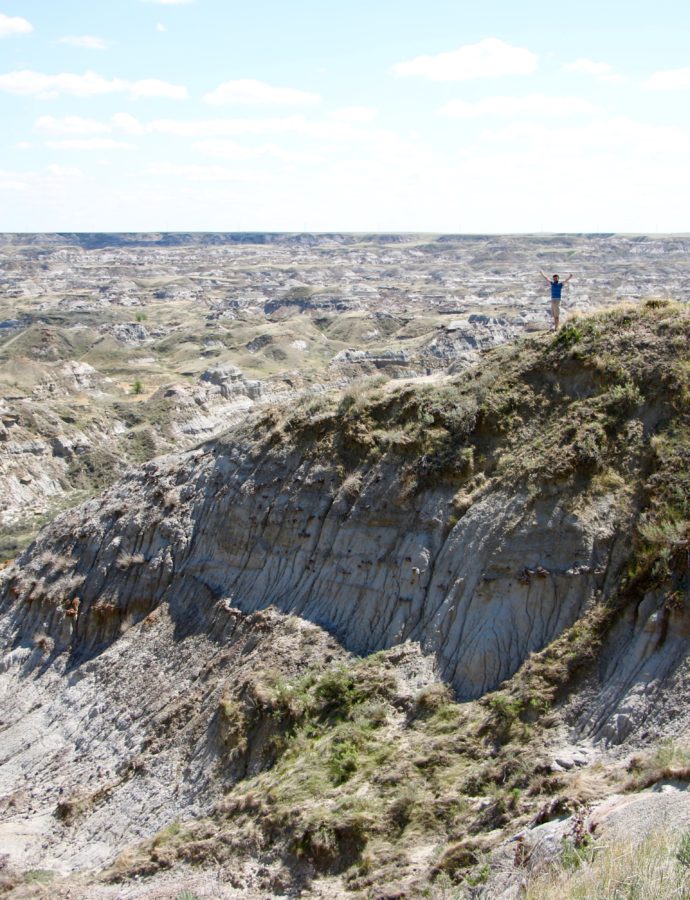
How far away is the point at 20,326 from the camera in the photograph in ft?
453

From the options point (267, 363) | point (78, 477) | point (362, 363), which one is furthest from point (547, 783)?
point (267, 363)

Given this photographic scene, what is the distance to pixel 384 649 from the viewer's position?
56.6ft

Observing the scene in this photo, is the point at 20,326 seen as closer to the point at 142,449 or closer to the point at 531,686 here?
the point at 142,449

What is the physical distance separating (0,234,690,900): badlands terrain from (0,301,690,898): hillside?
57 mm

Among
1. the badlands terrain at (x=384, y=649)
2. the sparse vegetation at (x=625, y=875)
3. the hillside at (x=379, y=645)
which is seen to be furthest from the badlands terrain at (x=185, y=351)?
the sparse vegetation at (x=625, y=875)

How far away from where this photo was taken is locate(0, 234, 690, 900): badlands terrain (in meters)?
12.0

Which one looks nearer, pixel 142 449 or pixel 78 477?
pixel 78 477

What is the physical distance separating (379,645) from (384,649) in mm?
269

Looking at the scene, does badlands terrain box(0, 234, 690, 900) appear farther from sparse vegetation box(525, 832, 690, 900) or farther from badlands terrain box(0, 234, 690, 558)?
badlands terrain box(0, 234, 690, 558)

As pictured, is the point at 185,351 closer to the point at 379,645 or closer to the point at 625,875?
the point at 379,645

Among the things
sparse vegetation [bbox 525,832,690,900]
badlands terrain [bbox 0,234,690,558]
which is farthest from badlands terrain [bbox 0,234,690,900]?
badlands terrain [bbox 0,234,690,558]

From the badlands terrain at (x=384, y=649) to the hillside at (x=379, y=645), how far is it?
57mm

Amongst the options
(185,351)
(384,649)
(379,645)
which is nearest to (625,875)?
(384,649)

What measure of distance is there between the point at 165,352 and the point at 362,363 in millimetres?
42509
